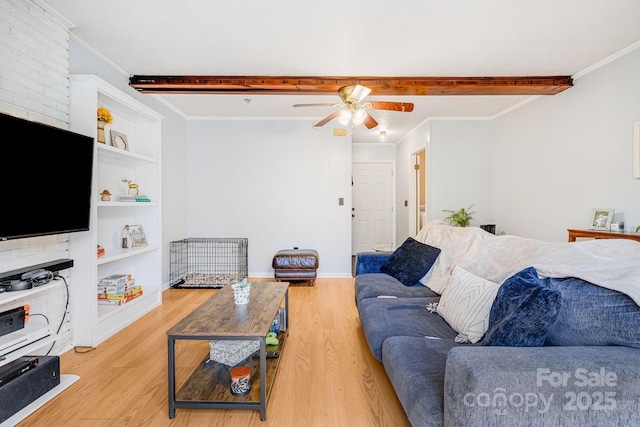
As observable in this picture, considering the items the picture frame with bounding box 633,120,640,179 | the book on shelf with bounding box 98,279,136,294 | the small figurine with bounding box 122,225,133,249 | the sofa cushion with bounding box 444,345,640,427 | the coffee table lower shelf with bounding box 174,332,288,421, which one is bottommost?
A: the coffee table lower shelf with bounding box 174,332,288,421

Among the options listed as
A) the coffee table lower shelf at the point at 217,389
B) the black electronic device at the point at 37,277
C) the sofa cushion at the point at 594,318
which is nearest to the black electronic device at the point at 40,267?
the black electronic device at the point at 37,277

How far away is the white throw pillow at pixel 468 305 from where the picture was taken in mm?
1581

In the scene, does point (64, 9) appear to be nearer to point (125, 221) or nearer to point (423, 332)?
point (125, 221)

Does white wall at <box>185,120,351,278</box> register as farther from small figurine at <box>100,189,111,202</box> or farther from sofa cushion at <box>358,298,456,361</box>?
sofa cushion at <box>358,298,456,361</box>

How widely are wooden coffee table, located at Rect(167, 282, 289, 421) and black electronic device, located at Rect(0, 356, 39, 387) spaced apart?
2.76 feet

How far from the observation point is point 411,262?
2.89 meters

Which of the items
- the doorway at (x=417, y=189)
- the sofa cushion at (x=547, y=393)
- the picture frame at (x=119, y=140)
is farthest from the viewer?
the doorway at (x=417, y=189)

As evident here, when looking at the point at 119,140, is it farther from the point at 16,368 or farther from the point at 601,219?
the point at 601,219

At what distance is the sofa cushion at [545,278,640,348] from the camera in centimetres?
113

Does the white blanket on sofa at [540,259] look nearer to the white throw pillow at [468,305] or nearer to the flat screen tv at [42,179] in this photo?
the white throw pillow at [468,305]

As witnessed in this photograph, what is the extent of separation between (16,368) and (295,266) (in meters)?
2.89

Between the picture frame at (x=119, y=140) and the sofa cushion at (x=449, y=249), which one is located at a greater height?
the picture frame at (x=119, y=140)

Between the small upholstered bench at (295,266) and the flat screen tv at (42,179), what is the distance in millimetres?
2354

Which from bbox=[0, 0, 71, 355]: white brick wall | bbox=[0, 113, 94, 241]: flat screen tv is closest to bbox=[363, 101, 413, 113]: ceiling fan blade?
bbox=[0, 113, 94, 241]: flat screen tv
